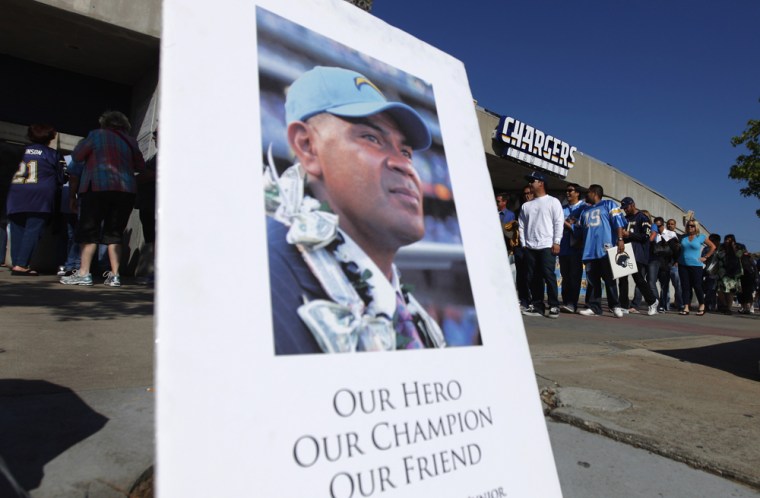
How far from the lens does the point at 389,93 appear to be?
1.35 metres

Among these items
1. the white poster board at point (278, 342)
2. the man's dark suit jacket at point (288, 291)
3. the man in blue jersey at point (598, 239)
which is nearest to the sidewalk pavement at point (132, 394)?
the white poster board at point (278, 342)

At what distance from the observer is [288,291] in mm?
931

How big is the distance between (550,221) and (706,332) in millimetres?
2620

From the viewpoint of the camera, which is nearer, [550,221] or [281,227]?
[281,227]

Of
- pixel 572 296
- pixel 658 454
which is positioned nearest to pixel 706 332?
pixel 572 296

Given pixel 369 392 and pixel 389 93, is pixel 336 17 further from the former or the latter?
pixel 369 392

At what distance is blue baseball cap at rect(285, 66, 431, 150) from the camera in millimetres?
1132

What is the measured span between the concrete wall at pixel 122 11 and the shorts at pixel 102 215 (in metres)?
3.58

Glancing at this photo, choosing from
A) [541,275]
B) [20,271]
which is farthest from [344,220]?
[20,271]

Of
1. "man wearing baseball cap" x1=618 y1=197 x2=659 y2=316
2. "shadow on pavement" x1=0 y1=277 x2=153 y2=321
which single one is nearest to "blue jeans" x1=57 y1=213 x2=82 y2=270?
"shadow on pavement" x1=0 y1=277 x2=153 y2=321

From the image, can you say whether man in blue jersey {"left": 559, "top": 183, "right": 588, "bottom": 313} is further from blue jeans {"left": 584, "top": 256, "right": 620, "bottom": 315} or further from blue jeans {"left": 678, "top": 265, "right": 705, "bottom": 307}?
blue jeans {"left": 678, "top": 265, "right": 705, "bottom": 307}

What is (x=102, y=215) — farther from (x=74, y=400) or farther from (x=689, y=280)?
(x=689, y=280)

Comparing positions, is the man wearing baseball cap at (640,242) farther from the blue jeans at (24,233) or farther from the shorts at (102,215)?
the blue jeans at (24,233)

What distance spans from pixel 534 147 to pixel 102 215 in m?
12.8
